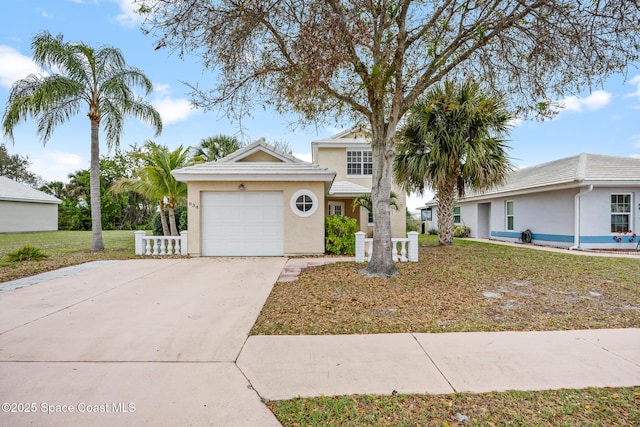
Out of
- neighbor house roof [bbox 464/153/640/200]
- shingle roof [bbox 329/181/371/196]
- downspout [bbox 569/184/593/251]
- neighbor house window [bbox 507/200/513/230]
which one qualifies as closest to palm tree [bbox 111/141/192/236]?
shingle roof [bbox 329/181/371/196]

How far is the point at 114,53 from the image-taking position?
1211cm

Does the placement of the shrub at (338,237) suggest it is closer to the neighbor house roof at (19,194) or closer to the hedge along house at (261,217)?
the hedge along house at (261,217)

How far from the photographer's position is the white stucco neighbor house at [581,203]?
12.6 m

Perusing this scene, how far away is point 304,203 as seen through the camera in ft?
35.6

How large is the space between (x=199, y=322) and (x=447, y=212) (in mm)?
11462

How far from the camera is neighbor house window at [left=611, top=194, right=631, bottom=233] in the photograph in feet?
41.9

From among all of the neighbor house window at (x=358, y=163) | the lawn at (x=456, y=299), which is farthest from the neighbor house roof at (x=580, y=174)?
the neighbor house window at (x=358, y=163)

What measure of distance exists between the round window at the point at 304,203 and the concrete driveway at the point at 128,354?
14.5 feet

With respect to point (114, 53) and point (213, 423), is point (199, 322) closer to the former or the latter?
point (213, 423)

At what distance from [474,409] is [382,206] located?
5.44 m

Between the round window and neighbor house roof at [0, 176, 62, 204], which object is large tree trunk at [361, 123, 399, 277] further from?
neighbor house roof at [0, 176, 62, 204]

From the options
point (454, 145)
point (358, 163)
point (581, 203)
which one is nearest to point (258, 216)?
point (454, 145)

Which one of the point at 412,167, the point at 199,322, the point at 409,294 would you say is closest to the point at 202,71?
the point at 199,322

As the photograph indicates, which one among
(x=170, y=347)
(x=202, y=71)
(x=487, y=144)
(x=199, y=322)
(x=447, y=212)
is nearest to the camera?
(x=170, y=347)
